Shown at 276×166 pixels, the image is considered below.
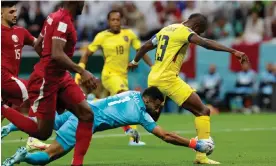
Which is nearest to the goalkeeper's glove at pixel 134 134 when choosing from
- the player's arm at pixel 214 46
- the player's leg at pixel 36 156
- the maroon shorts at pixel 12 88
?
the maroon shorts at pixel 12 88

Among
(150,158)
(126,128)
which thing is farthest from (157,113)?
(126,128)

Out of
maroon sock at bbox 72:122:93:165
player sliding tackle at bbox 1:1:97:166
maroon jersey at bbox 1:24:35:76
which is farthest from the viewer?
maroon jersey at bbox 1:24:35:76

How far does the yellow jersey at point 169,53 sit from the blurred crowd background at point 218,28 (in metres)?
15.0

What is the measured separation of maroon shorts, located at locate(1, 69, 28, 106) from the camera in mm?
12984

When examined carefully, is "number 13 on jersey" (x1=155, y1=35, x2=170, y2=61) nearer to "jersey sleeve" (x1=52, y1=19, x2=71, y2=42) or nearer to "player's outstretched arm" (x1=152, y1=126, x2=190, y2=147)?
"player's outstretched arm" (x1=152, y1=126, x2=190, y2=147)

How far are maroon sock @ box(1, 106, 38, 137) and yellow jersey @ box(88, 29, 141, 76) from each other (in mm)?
6976

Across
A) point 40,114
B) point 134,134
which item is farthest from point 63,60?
point 134,134

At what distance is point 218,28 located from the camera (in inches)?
1141

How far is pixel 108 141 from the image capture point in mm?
17172

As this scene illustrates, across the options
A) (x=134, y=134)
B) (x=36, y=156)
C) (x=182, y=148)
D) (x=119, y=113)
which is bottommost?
(x=182, y=148)

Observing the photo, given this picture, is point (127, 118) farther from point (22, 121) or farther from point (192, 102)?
point (22, 121)

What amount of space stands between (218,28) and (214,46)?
17.0 meters

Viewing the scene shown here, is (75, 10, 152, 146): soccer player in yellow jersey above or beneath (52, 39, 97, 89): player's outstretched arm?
beneath

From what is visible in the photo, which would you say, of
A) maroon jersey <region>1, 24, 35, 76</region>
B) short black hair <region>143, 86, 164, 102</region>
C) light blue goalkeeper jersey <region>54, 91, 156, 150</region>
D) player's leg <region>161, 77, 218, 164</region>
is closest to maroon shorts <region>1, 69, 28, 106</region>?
maroon jersey <region>1, 24, 35, 76</region>
